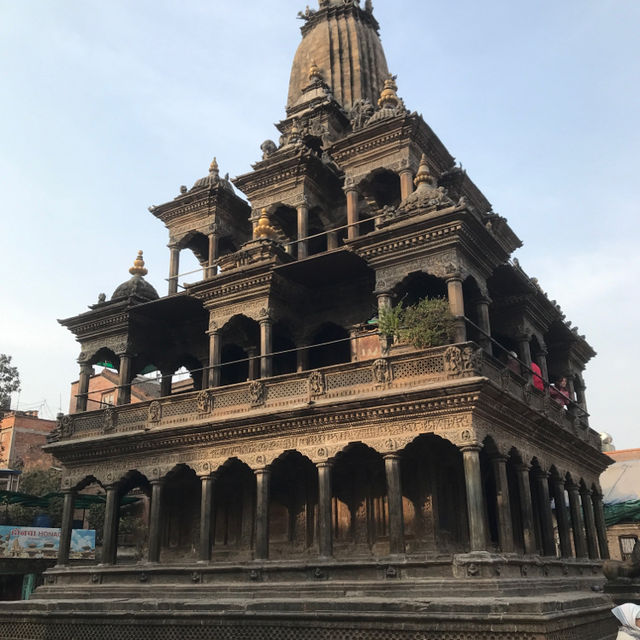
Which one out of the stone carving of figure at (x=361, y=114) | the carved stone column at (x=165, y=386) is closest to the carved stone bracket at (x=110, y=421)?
the carved stone column at (x=165, y=386)

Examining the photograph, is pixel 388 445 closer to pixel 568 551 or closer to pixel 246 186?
pixel 568 551

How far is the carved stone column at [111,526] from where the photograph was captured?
22766 mm

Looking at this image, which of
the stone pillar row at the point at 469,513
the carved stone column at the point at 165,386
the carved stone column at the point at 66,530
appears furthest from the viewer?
the carved stone column at the point at 165,386

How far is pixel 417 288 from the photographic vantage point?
2183 cm

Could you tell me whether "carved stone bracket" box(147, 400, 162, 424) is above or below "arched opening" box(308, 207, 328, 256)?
below

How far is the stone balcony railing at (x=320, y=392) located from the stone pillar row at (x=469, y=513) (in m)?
1.82

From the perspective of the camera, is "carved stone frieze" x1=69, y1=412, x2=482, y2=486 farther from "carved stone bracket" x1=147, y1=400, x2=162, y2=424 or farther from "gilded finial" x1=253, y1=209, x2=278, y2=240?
"gilded finial" x1=253, y1=209, x2=278, y2=240

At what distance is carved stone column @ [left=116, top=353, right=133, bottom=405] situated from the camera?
25.6 m

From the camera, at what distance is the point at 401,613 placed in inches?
523

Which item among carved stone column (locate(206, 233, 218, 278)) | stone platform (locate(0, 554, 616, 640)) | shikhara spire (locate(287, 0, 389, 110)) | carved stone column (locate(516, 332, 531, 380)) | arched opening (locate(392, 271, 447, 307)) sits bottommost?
stone platform (locate(0, 554, 616, 640))

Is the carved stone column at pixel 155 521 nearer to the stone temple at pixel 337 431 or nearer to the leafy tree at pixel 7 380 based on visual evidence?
the stone temple at pixel 337 431

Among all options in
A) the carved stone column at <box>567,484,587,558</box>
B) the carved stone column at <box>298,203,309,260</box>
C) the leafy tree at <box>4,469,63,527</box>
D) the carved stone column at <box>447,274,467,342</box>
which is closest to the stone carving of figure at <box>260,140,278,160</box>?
the carved stone column at <box>298,203,309,260</box>

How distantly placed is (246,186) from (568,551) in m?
17.6

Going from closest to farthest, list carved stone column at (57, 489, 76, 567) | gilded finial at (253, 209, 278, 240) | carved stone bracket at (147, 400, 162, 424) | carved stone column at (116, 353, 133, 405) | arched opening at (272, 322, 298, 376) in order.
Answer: carved stone bracket at (147, 400, 162, 424) → carved stone column at (57, 489, 76, 567) → gilded finial at (253, 209, 278, 240) → arched opening at (272, 322, 298, 376) → carved stone column at (116, 353, 133, 405)
